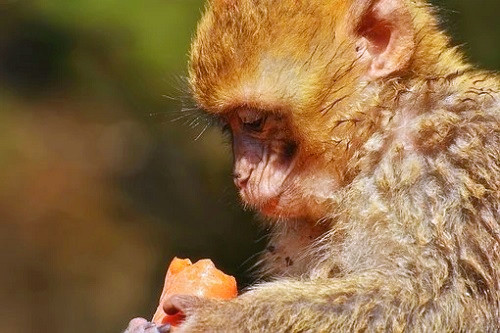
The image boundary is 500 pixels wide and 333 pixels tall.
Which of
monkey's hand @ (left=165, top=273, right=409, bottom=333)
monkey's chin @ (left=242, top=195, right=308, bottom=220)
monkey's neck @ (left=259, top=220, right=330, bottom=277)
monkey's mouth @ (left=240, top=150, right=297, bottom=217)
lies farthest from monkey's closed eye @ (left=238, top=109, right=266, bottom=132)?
monkey's hand @ (left=165, top=273, right=409, bottom=333)

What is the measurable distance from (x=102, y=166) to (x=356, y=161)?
9.30 metres

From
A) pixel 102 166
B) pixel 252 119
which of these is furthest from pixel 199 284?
pixel 102 166

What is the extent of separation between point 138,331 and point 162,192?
836 cm

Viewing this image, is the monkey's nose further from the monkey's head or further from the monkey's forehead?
the monkey's forehead

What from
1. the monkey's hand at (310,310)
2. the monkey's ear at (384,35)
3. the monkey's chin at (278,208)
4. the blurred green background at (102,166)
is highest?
the monkey's ear at (384,35)

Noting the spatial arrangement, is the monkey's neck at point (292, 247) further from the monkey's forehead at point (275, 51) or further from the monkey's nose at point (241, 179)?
the monkey's forehead at point (275, 51)

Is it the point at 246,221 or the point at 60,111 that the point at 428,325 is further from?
the point at 60,111

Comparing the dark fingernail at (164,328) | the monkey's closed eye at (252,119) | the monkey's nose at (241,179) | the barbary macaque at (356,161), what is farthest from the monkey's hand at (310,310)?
the monkey's closed eye at (252,119)

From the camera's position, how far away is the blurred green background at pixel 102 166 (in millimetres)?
14195

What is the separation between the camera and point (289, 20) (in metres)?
7.07

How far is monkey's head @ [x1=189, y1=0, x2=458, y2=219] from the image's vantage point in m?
7.03

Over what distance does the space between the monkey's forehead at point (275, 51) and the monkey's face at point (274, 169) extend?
0.14 m

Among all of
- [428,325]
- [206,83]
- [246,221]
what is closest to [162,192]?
[246,221]

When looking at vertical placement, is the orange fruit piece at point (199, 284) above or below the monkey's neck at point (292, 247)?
above
